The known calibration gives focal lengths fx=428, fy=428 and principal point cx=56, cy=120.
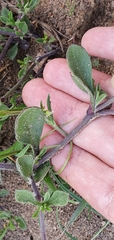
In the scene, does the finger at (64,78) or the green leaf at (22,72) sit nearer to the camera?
the finger at (64,78)

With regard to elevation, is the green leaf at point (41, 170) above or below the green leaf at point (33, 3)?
below

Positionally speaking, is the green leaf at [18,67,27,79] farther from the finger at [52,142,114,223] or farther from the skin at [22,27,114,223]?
the finger at [52,142,114,223]

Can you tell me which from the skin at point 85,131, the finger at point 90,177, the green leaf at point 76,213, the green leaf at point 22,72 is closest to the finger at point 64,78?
the skin at point 85,131

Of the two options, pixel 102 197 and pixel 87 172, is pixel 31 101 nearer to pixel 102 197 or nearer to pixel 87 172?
pixel 87 172

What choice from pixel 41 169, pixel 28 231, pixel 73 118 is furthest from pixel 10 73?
pixel 28 231

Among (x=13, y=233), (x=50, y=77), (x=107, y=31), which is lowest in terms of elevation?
(x=13, y=233)

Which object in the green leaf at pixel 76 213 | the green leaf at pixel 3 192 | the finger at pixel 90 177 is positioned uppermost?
the finger at pixel 90 177

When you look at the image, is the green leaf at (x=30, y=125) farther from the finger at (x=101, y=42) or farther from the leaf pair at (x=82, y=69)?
the finger at (x=101, y=42)
